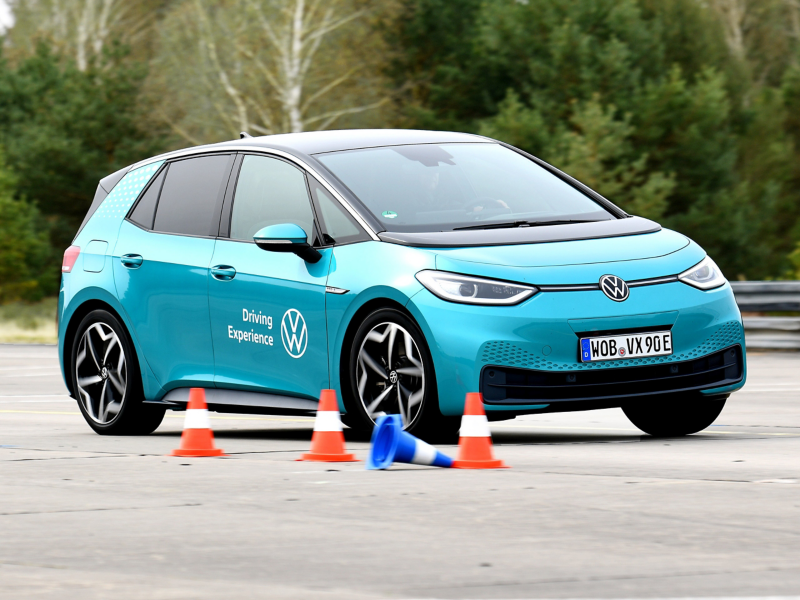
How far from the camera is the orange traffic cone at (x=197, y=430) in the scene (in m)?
8.40

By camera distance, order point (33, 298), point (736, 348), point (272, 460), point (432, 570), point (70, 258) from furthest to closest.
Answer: point (33, 298)
point (70, 258)
point (736, 348)
point (272, 460)
point (432, 570)

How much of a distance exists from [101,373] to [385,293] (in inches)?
109

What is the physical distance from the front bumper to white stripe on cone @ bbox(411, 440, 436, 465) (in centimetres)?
68

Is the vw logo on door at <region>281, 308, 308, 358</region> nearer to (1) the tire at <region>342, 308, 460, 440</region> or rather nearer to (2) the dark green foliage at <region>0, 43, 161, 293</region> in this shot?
(1) the tire at <region>342, 308, 460, 440</region>

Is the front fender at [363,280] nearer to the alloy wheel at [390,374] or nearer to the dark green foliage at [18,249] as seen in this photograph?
the alloy wheel at [390,374]

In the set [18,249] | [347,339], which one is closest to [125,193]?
[347,339]

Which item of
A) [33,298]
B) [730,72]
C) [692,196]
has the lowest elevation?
[33,298]

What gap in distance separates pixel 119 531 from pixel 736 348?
4.05 m

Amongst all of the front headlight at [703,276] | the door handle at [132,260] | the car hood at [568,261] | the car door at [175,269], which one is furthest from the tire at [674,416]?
the door handle at [132,260]

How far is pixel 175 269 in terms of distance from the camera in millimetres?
9922

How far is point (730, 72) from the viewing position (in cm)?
5691

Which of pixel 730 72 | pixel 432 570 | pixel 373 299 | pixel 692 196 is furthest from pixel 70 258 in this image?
pixel 730 72

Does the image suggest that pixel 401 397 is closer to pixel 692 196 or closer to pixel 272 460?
pixel 272 460

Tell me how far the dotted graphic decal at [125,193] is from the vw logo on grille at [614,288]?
3.67 meters
